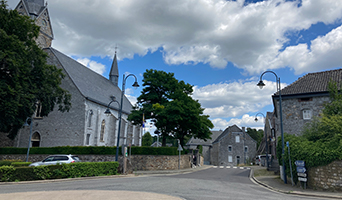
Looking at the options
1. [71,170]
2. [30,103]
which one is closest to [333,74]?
[71,170]

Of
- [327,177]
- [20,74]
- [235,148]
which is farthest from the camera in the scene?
[235,148]

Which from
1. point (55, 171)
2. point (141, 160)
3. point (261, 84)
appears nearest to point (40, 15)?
point (141, 160)

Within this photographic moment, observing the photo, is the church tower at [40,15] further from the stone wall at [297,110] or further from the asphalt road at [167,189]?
the stone wall at [297,110]

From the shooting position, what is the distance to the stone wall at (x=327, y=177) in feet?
41.5

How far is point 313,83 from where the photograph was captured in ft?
78.8

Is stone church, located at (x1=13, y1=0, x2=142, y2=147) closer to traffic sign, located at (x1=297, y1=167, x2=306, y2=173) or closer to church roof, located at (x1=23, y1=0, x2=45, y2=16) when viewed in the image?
church roof, located at (x1=23, y1=0, x2=45, y2=16)

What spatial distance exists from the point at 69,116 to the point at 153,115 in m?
11.9

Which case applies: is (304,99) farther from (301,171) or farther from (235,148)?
(235,148)

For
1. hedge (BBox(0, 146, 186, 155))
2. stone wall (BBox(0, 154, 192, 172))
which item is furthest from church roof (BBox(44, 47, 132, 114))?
stone wall (BBox(0, 154, 192, 172))

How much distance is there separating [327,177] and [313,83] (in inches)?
545

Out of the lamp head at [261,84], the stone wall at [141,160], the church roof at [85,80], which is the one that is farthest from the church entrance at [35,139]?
the lamp head at [261,84]

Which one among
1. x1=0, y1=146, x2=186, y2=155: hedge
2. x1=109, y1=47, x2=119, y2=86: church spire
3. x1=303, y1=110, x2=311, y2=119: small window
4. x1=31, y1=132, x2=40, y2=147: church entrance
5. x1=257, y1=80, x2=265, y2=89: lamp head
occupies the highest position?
x1=109, y1=47, x2=119, y2=86: church spire

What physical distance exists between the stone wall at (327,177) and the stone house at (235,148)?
4417 centimetres

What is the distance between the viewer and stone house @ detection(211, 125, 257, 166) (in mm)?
56406
